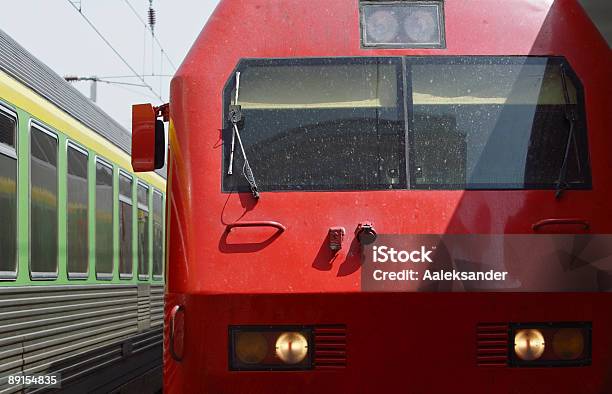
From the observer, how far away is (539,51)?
18.6ft

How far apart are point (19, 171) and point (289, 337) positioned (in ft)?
10.7

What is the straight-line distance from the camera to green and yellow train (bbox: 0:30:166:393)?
7711 mm

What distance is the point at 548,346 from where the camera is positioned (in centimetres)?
A: 525

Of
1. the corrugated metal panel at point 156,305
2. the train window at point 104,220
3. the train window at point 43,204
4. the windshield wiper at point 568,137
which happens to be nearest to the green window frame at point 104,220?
the train window at point 104,220

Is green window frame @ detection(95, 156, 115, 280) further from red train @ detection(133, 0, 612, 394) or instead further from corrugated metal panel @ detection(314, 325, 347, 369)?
corrugated metal panel @ detection(314, 325, 347, 369)

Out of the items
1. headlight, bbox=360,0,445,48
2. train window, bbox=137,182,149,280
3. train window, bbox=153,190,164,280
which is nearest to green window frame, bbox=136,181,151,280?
train window, bbox=137,182,149,280

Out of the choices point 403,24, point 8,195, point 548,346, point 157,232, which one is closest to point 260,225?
point 403,24

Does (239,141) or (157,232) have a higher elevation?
(157,232)

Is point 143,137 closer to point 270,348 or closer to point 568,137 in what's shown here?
point 270,348

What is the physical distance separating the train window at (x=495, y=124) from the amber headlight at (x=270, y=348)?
87 cm

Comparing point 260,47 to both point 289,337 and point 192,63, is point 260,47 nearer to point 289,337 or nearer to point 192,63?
point 192,63

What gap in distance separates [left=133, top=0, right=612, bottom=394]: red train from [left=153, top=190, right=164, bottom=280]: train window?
8211mm

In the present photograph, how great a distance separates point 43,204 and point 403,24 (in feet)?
12.2

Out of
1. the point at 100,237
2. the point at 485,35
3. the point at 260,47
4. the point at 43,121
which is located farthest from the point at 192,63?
the point at 100,237
